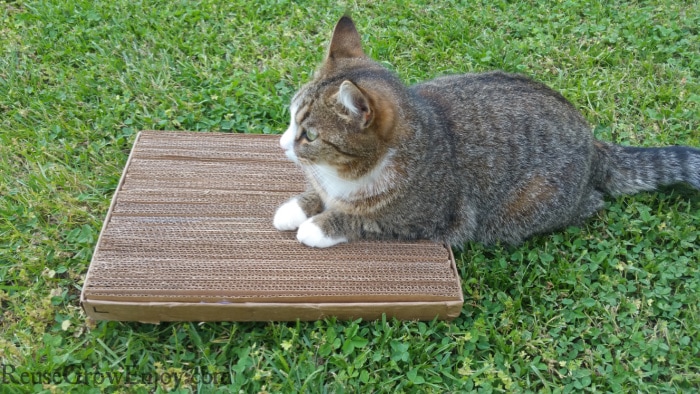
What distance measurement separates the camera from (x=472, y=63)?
4.14m

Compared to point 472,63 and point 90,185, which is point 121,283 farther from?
point 472,63

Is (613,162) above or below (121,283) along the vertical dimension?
above

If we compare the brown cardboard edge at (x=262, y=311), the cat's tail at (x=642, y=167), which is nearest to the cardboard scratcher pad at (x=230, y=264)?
the brown cardboard edge at (x=262, y=311)

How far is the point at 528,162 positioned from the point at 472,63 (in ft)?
5.27

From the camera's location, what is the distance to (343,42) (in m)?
2.72

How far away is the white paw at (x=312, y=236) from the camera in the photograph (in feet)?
8.82

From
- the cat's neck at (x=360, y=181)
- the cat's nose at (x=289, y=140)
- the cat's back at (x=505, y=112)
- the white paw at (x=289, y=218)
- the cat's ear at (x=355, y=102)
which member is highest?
the cat's ear at (x=355, y=102)

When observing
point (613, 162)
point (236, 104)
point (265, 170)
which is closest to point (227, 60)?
point (236, 104)

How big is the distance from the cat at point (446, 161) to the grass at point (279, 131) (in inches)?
9.6

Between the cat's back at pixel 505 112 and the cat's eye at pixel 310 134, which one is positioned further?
the cat's back at pixel 505 112

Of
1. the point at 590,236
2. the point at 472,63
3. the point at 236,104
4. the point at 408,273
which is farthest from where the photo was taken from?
the point at 472,63

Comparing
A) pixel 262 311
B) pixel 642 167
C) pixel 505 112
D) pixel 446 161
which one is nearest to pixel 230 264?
pixel 262 311

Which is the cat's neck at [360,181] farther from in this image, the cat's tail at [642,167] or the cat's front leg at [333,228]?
the cat's tail at [642,167]

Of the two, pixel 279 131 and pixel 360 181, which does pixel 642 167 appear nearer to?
pixel 360 181
